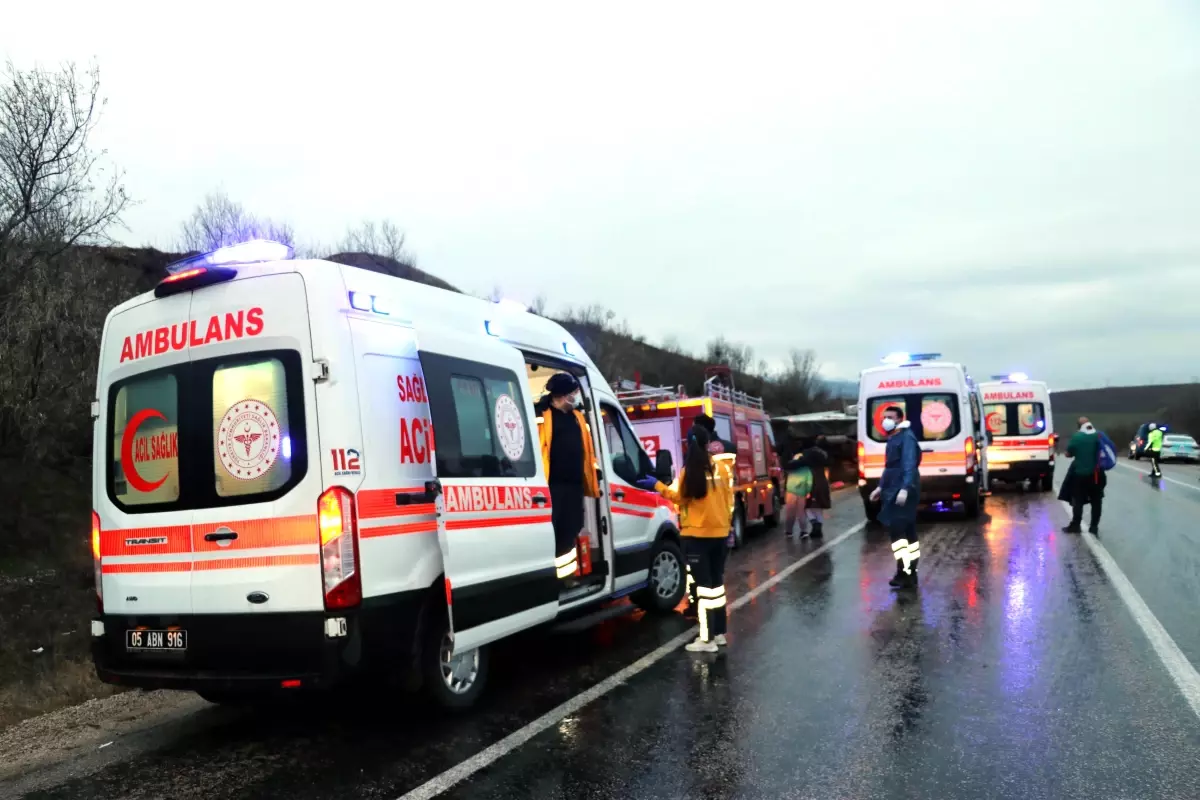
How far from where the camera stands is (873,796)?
155 inches

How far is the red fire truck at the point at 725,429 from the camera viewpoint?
13.8 m

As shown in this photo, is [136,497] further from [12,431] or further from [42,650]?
[12,431]

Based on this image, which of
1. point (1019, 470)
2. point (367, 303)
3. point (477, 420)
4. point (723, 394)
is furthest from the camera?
point (1019, 470)

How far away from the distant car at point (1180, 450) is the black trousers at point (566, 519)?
4462 centimetres

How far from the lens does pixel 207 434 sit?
4.97m

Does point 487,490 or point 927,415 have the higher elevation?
point 927,415

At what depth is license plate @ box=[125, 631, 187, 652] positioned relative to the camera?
486 cm

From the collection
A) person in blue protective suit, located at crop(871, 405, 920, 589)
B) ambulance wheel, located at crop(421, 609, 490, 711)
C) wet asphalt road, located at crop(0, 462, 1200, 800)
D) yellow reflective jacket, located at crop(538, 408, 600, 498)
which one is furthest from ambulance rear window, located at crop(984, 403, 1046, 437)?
ambulance wheel, located at crop(421, 609, 490, 711)

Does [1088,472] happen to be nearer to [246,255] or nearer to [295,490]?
[295,490]

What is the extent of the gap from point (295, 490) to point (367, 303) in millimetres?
1108

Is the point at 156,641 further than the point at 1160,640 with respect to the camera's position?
No

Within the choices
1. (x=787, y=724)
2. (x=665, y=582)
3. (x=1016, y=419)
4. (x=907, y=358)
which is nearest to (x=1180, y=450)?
(x=1016, y=419)

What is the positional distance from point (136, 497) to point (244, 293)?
4.51ft

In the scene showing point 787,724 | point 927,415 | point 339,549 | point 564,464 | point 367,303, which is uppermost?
point 367,303
